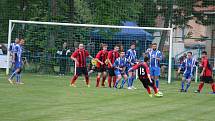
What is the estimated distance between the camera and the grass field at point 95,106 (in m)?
12.7

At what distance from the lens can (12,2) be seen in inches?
1459

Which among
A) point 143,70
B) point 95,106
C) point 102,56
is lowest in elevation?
point 95,106

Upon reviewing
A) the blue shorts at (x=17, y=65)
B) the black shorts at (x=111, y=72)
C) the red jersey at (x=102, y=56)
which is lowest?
the black shorts at (x=111, y=72)

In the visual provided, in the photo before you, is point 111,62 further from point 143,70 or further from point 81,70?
point 143,70

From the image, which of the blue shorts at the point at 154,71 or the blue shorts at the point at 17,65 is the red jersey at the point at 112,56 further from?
the blue shorts at the point at 17,65

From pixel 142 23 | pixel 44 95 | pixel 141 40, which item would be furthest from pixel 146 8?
pixel 44 95

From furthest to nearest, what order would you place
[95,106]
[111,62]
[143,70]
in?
[111,62] < [143,70] < [95,106]

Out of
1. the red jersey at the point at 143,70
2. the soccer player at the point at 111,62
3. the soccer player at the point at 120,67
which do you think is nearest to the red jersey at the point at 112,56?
the soccer player at the point at 111,62

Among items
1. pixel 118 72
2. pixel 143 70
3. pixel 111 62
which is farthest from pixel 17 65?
pixel 143 70

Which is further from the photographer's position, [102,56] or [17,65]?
[102,56]

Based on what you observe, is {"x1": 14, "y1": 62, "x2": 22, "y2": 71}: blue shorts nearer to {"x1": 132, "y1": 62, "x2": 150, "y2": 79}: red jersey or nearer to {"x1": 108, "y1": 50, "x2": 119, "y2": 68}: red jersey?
{"x1": 108, "y1": 50, "x2": 119, "y2": 68}: red jersey

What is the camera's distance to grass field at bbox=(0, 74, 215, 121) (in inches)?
499

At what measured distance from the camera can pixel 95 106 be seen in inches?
588

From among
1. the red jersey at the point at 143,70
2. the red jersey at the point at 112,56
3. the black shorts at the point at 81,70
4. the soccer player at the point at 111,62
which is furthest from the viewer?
the red jersey at the point at 112,56
